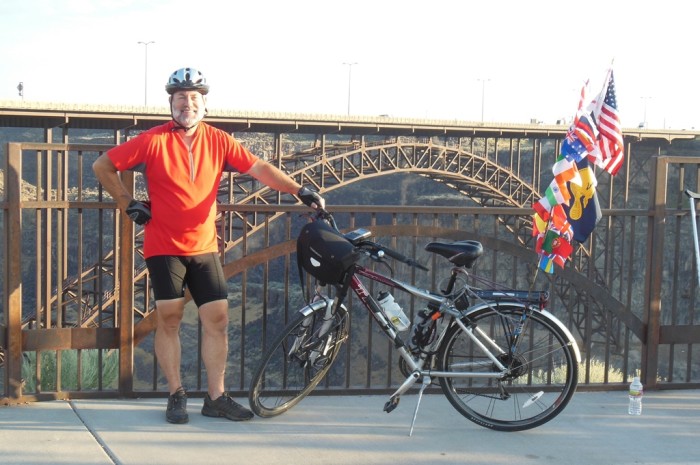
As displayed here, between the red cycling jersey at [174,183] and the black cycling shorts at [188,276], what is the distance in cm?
4

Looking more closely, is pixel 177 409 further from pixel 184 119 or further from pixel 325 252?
pixel 184 119

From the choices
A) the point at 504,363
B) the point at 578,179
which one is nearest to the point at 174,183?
the point at 504,363

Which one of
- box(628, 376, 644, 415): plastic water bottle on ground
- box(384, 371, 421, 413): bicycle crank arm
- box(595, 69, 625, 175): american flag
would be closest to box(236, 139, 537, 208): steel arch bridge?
box(595, 69, 625, 175): american flag

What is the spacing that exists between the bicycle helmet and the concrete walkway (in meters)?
1.62

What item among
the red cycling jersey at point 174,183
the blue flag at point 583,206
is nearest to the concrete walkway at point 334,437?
the red cycling jersey at point 174,183

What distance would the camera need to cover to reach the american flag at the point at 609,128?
461 centimetres

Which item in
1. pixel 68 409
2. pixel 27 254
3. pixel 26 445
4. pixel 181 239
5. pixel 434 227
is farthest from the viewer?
pixel 27 254

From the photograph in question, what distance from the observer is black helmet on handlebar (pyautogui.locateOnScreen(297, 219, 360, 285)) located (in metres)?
4.06

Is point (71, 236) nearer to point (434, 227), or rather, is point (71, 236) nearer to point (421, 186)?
point (421, 186)

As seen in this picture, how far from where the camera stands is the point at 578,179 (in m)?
4.47

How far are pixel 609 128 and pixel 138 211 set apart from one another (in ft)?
8.31

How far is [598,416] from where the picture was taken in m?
4.52

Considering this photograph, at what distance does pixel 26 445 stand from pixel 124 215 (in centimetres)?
130

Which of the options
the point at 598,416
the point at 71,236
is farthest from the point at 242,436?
the point at 71,236
